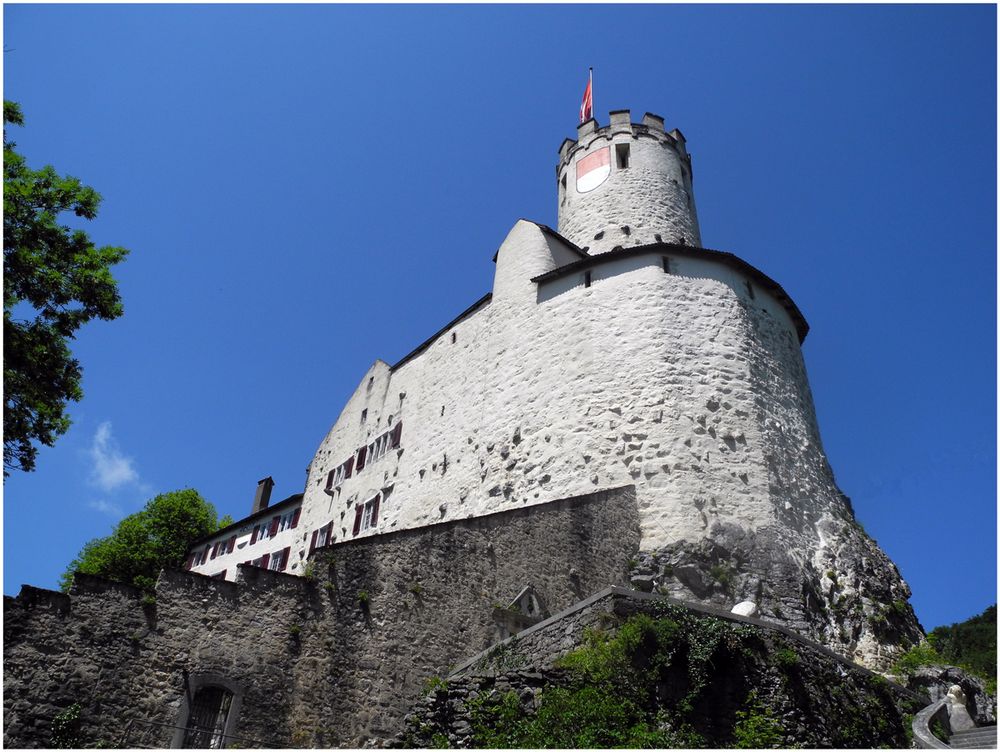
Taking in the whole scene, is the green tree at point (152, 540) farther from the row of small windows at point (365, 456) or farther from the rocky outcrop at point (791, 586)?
the rocky outcrop at point (791, 586)

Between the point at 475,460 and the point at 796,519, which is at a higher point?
the point at 475,460

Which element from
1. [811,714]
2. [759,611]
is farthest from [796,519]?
[811,714]

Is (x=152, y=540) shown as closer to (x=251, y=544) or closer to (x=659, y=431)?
(x=251, y=544)

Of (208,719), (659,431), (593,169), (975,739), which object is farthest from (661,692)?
(593,169)

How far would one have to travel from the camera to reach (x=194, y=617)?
11062 mm

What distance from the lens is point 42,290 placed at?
1123cm

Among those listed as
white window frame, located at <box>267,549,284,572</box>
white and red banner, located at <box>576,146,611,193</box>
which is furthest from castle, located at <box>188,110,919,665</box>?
white window frame, located at <box>267,549,284,572</box>

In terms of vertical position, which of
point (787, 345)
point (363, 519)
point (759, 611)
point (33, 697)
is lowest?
point (33, 697)

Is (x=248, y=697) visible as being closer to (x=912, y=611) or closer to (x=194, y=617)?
(x=194, y=617)

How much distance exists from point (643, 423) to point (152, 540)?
26.7m

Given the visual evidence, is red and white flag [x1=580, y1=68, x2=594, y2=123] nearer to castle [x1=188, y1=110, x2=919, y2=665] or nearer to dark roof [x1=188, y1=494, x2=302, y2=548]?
castle [x1=188, y1=110, x2=919, y2=665]

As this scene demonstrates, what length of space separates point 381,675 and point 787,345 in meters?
14.8

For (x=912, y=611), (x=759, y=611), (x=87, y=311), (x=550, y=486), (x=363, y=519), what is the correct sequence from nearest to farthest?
1. (x=87, y=311)
2. (x=759, y=611)
3. (x=912, y=611)
4. (x=550, y=486)
5. (x=363, y=519)

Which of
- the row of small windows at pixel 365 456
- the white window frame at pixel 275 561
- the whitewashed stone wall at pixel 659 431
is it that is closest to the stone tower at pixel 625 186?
the whitewashed stone wall at pixel 659 431
